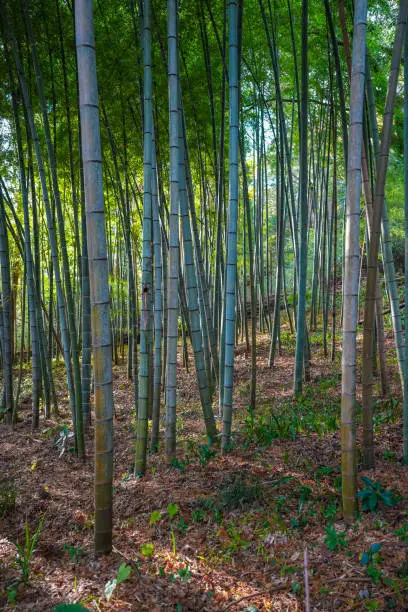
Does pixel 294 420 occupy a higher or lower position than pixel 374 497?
lower

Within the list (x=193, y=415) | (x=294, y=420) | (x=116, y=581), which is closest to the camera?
(x=116, y=581)

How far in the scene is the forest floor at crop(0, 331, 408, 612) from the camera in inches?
65.8

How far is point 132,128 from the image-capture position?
15.7 ft

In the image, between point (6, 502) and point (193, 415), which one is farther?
point (193, 415)

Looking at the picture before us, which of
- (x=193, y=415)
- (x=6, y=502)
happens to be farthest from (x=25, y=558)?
(x=193, y=415)

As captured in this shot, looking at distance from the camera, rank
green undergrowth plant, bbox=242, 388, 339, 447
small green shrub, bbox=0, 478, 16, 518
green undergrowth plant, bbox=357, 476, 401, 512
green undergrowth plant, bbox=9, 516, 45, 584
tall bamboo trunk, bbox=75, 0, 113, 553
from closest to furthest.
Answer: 1. tall bamboo trunk, bbox=75, 0, 113, 553
2. green undergrowth plant, bbox=9, 516, 45, 584
3. green undergrowth plant, bbox=357, 476, 401, 512
4. small green shrub, bbox=0, 478, 16, 518
5. green undergrowth plant, bbox=242, 388, 339, 447

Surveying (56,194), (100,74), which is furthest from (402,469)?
(100,74)

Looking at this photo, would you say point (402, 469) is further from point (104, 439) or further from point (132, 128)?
point (132, 128)

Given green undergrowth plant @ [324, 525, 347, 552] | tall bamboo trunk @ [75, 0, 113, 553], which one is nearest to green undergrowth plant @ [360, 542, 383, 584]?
green undergrowth plant @ [324, 525, 347, 552]

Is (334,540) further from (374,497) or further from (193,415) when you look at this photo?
(193,415)

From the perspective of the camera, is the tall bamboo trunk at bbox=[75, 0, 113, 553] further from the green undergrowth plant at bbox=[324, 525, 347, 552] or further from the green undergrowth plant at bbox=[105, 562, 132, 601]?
the green undergrowth plant at bbox=[324, 525, 347, 552]

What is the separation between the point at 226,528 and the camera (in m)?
2.15

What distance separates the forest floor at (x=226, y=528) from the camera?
1.67m

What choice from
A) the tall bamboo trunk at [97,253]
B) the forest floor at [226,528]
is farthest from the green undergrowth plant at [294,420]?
the tall bamboo trunk at [97,253]
